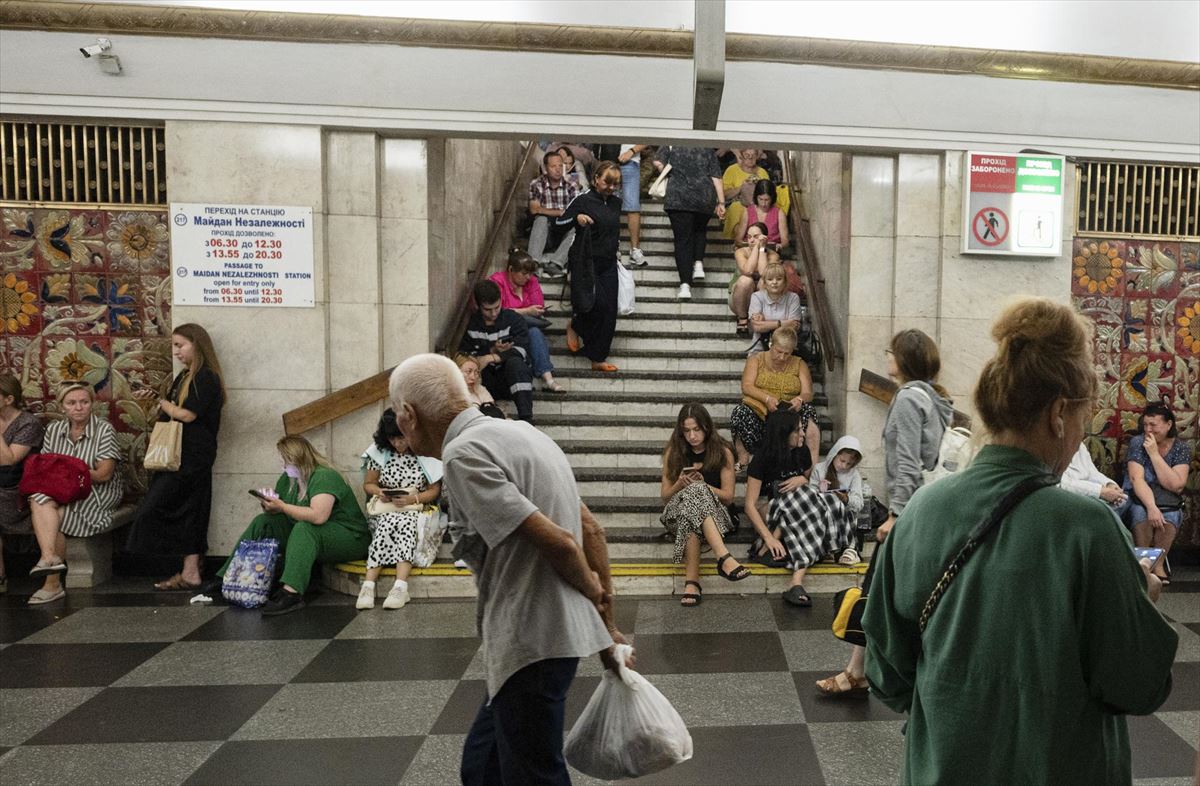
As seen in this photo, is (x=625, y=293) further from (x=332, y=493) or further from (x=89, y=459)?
Answer: (x=89, y=459)

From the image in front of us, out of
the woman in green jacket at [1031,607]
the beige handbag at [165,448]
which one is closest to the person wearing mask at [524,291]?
the beige handbag at [165,448]

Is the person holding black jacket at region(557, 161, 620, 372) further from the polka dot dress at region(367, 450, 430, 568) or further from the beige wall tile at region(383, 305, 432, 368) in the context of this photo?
the polka dot dress at region(367, 450, 430, 568)

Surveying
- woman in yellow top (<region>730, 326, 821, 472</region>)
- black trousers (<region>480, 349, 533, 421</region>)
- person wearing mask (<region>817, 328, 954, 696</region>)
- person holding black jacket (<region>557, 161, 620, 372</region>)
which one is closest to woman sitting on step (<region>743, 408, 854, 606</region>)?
woman in yellow top (<region>730, 326, 821, 472</region>)

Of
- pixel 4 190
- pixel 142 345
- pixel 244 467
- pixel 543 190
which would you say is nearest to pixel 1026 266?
pixel 543 190

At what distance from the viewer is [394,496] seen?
247 inches

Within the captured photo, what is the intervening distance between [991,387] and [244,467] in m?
5.94

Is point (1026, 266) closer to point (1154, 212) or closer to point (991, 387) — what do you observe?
point (1154, 212)

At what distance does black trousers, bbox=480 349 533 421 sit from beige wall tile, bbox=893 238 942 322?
2.78 meters

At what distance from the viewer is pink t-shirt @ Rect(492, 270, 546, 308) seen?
27.7ft

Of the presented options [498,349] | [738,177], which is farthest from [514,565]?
[738,177]

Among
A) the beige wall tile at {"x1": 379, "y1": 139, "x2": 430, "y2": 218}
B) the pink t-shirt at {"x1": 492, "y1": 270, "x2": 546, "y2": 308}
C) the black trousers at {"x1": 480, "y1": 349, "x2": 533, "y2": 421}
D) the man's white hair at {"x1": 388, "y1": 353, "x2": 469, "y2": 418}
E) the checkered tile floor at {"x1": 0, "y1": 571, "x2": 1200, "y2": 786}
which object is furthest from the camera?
the pink t-shirt at {"x1": 492, "y1": 270, "x2": 546, "y2": 308}

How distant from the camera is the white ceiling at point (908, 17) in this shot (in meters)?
6.41

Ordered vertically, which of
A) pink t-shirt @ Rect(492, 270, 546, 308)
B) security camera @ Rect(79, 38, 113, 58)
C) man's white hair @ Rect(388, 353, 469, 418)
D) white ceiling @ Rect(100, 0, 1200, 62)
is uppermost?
white ceiling @ Rect(100, 0, 1200, 62)

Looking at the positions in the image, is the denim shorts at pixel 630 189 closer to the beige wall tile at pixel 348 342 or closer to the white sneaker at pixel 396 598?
the beige wall tile at pixel 348 342
